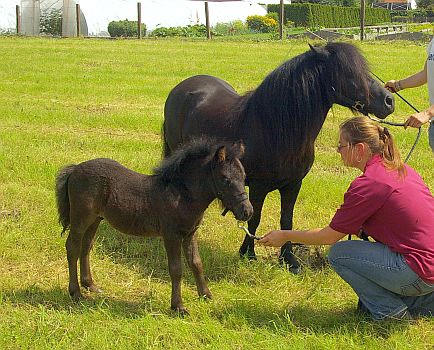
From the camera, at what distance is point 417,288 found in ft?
12.8

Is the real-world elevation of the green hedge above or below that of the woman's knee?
above

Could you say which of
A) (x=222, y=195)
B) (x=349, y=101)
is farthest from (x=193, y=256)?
(x=349, y=101)

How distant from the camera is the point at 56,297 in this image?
14.7 ft

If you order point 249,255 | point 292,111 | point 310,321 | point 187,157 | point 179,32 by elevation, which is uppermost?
point 179,32

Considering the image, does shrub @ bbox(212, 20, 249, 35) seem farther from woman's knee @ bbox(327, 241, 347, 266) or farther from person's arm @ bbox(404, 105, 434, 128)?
woman's knee @ bbox(327, 241, 347, 266)

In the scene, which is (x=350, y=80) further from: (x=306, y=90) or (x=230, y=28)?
(x=230, y=28)

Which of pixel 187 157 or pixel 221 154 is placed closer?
pixel 221 154

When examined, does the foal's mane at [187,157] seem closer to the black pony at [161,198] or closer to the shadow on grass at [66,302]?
the black pony at [161,198]

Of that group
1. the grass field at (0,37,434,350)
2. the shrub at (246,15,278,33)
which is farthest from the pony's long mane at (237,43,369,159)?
the shrub at (246,15,278,33)

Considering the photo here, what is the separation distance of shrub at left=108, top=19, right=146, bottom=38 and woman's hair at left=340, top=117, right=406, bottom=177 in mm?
31019

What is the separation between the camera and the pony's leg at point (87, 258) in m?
4.55

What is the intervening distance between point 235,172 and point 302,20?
151 ft

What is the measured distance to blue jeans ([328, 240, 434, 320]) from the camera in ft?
12.7

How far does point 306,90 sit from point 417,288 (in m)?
1.72
